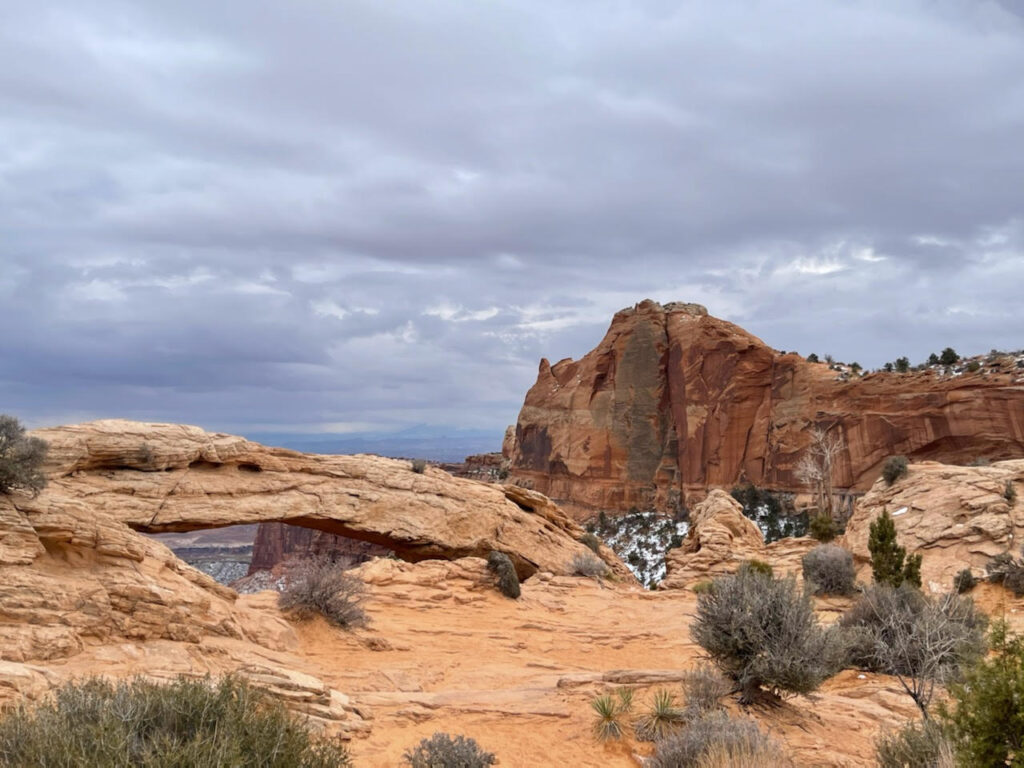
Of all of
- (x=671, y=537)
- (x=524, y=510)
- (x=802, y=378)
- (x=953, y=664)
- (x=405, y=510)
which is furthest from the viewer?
(x=802, y=378)

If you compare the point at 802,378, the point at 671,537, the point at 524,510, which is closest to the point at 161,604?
the point at 524,510

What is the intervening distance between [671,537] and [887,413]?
19646 millimetres

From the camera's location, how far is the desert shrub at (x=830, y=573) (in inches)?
751

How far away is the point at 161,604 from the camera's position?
360 inches

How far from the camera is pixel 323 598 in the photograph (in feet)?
41.3

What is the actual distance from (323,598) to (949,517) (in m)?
19.8

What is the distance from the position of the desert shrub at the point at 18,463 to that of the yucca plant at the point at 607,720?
822 cm

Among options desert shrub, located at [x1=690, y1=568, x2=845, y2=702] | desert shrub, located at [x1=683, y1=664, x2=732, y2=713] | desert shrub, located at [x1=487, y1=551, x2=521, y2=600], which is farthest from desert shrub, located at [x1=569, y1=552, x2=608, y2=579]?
desert shrub, located at [x1=683, y1=664, x2=732, y2=713]

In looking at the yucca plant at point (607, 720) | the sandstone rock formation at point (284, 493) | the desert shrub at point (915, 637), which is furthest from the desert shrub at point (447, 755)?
the sandstone rock formation at point (284, 493)

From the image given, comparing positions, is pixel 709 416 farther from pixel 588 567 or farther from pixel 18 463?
pixel 18 463

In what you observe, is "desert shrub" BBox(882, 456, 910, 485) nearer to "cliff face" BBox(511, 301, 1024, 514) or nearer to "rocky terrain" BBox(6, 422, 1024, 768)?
"rocky terrain" BBox(6, 422, 1024, 768)

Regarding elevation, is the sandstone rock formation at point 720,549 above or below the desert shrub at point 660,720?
below

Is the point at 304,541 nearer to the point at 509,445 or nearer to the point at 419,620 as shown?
the point at 509,445

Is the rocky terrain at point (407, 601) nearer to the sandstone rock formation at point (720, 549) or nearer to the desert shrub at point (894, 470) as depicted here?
the sandstone rock formation at point (720, 549)
